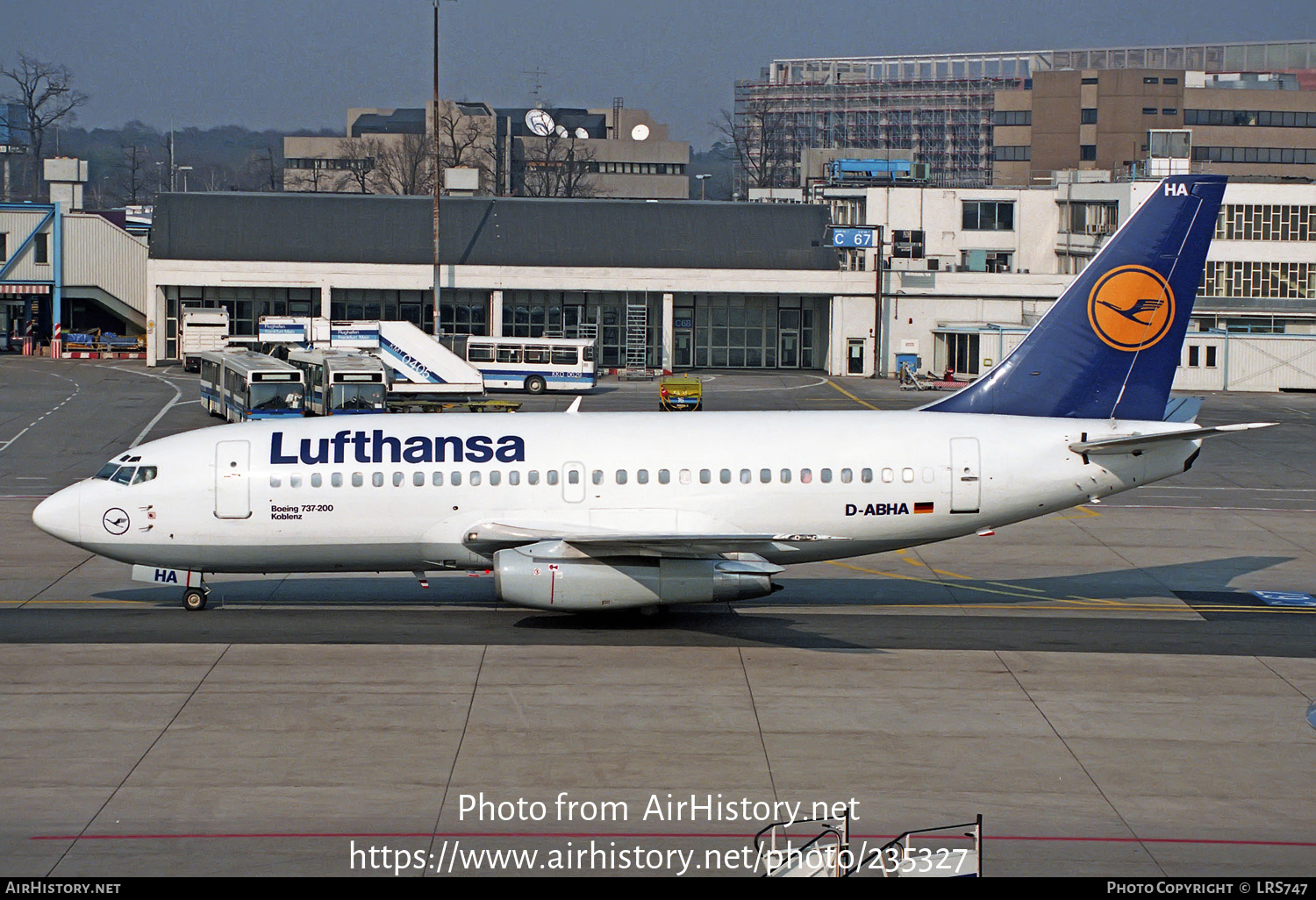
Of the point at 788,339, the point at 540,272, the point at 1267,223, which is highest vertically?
the point at 1267,223

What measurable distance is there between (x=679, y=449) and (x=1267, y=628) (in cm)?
1360

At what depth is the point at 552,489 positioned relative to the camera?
3050 cm

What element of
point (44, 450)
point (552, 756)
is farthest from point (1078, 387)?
point (44, 450)

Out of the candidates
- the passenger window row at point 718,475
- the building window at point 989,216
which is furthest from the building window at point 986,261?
the passenger window row at point 718,475

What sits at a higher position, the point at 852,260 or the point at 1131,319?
the point at 852,260

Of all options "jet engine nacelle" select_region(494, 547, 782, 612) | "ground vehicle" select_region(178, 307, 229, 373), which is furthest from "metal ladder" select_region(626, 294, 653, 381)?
"jet engine nacelle" select_region(494, 547, 782, 612)

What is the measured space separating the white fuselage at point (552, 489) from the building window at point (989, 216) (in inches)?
3138

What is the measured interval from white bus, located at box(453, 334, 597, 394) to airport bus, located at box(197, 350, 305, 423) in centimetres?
1878

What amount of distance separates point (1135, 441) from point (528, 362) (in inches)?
2380

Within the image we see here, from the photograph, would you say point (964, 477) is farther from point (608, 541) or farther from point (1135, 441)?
point (608, 541)

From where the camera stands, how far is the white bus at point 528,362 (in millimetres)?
87125

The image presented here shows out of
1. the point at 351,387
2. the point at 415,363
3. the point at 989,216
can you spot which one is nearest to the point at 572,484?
the point at 351,387

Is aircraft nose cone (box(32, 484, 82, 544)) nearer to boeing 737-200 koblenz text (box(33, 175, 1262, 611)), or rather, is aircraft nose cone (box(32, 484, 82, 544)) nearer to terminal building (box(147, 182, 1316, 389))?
boeing 737-200 koblenz text (box(33, 175, 1262, 611))

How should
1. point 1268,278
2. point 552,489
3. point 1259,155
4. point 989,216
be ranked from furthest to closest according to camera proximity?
point 1259,155 → point 989,216 → point 1268,278 → point 552,489
